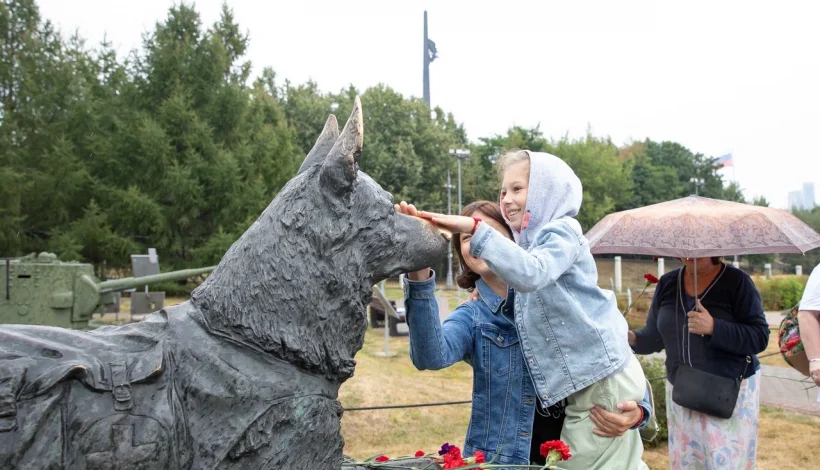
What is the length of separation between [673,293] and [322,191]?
2.89 m

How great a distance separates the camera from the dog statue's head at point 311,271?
5.12ft

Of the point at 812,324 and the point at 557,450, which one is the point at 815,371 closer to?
the point at 812,324

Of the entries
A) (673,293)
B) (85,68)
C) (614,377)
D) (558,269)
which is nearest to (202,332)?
(558,269)

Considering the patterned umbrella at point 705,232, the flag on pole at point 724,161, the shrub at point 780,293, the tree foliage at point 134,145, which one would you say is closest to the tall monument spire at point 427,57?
the flag on pole at point 724,161

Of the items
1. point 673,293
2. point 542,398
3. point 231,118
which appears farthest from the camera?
point 231,118

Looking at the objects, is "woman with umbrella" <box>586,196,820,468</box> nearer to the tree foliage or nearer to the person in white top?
the person in white top

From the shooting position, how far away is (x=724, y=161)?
Answer: 125 ft

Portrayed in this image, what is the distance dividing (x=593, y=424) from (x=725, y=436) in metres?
1.83

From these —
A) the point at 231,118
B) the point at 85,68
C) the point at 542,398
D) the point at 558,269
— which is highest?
the point at 85,68

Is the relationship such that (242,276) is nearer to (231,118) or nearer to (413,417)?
(413,417)

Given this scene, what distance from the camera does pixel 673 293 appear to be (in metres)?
3.79

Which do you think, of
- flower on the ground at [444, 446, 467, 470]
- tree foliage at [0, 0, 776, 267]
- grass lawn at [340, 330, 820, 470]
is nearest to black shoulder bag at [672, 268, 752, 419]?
flower on the ground at [444, 446, 467, 470]

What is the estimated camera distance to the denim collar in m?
2.31

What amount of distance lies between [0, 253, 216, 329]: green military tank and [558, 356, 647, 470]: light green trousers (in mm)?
8377
